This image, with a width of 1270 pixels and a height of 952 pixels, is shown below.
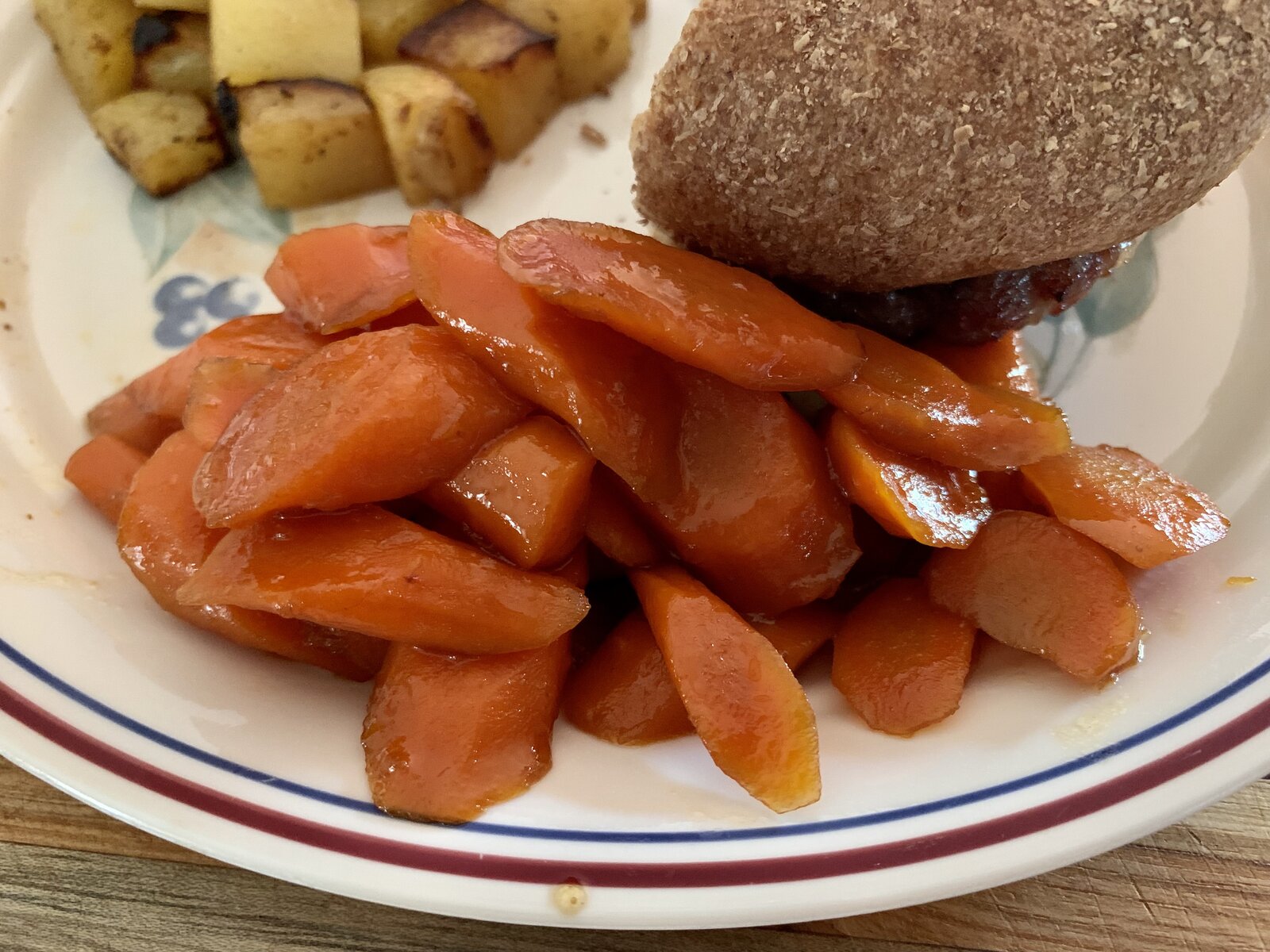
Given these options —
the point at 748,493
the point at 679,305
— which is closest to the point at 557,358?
the point at 679,305

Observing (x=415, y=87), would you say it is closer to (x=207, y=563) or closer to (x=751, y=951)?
(x=207, y=563)

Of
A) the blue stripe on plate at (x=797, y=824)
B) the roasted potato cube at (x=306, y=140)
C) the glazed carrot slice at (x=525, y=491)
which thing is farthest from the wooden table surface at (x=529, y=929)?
the roasted potato cube at (x=306, y=140)

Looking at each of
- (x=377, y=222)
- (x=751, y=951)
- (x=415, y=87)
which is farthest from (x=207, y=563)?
(x=415, y=87)

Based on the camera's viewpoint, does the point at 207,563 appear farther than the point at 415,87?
No

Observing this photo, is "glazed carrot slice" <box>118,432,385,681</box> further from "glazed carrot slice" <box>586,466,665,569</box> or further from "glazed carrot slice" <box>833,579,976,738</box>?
"glazed carrot slice" <box>833,579,976,738</box>

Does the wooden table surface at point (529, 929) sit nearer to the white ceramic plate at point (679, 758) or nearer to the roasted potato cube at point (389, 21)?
the white ceramic plate at point (679, 758)

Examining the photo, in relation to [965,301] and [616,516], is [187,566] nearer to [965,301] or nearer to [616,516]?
[616,516]
